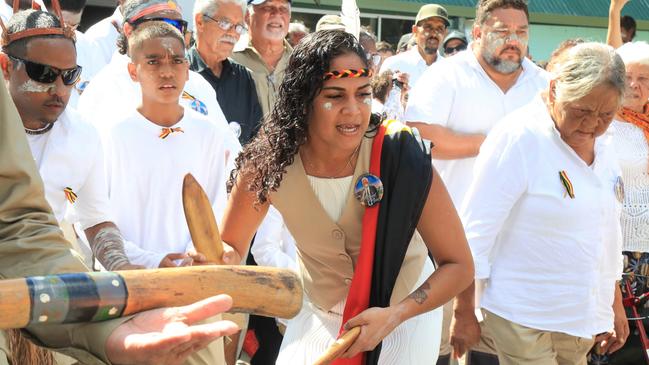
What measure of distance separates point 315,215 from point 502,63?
8.65 feet

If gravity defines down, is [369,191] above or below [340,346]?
above

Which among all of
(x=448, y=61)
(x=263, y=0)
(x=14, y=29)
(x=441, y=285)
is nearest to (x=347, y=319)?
(x=441, y=285)

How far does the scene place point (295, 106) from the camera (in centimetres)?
348

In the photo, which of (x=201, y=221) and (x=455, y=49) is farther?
(x=455, y=49)

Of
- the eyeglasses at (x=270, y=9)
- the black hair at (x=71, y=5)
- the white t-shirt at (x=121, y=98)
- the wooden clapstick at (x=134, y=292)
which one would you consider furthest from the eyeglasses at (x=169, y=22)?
the wooden clapstick at (x=134, y=292)

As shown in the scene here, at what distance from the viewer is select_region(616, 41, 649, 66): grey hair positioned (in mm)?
5469

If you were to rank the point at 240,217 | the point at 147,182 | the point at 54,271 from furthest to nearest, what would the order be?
the point at 147,182
the point at 240,217
the point at 54,271

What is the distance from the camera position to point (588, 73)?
13.1 ft

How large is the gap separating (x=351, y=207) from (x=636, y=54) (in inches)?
117

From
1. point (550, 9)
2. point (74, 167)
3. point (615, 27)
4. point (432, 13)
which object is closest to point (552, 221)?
point (74, 167)

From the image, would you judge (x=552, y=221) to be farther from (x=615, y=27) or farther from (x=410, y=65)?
(x=410, y=65)

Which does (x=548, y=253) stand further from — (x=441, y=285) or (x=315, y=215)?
(x=315, y=215)

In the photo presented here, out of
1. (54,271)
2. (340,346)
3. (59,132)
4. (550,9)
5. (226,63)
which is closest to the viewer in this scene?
(54,271)

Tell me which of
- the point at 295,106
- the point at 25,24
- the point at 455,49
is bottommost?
the point at 455,49
